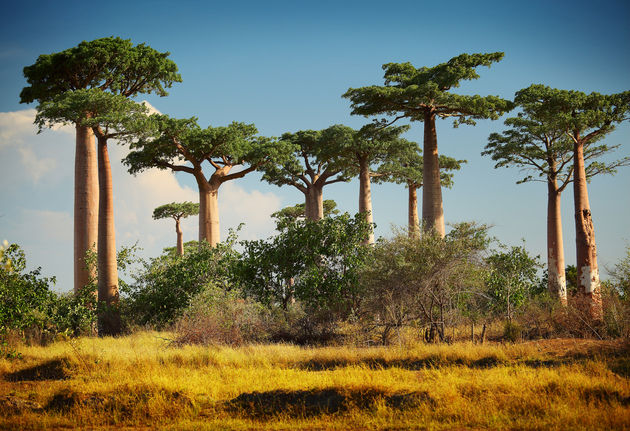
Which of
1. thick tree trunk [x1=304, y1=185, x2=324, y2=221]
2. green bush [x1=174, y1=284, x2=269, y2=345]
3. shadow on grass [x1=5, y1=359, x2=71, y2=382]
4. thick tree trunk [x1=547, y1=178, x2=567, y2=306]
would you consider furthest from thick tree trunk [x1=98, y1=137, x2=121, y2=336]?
thick tree trunk [x1=547, y1=178, x2=567, y2=306]

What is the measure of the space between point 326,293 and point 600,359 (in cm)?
671

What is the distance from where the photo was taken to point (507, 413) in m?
6.99

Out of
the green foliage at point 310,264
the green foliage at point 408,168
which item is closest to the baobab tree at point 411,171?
the green foliage at point 408,168

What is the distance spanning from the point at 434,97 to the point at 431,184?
298cm

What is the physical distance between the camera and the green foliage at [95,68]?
18328mm

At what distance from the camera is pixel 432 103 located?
1817cm

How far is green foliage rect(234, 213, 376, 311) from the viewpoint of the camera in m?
14.1

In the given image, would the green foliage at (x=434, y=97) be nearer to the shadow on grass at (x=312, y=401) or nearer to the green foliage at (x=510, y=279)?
the green foliage at (x=510, y=279)

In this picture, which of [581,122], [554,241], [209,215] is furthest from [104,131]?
[554,241]

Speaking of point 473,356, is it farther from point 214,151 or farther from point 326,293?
point 214,151

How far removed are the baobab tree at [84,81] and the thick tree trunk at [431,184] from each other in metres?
10.7

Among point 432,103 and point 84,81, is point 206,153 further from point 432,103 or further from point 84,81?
Answer: point 432,103

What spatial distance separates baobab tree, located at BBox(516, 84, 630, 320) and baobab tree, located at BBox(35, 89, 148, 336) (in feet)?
45.0

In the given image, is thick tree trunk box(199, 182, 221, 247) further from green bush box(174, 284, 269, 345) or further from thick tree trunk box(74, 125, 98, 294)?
green bush box(174, 284, 269, 345)
